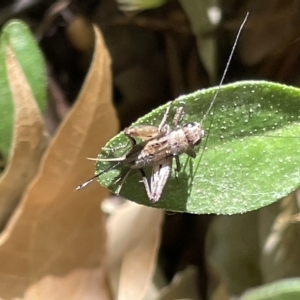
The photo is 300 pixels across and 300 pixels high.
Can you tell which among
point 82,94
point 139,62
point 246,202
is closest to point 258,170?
point 246,202

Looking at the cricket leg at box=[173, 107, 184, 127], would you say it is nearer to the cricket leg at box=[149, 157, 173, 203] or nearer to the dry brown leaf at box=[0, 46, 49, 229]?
the cricket leg at box=[149, 157, 173, 203]

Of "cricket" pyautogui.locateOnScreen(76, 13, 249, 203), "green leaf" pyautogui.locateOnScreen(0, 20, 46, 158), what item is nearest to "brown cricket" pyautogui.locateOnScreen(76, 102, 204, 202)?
"cricket" pyautogui.locateOnScreen(76, 13, 249, 203)

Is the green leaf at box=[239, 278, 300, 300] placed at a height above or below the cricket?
below

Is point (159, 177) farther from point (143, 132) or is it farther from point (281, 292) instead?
point (281, 292)

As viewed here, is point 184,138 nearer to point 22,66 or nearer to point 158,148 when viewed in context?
point 158,148

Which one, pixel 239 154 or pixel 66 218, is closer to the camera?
pixel 239 154

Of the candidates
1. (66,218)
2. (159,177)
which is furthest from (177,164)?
(66,218)

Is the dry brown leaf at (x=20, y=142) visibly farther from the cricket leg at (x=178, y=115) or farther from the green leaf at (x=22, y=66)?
the cricket leg at (x=178, y=115)

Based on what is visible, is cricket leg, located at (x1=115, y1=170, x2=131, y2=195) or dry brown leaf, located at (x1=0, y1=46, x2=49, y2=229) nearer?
cricket leg, located at (x1=115, y1=170, x2=131, y2=195)

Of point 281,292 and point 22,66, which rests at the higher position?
point 22,66
